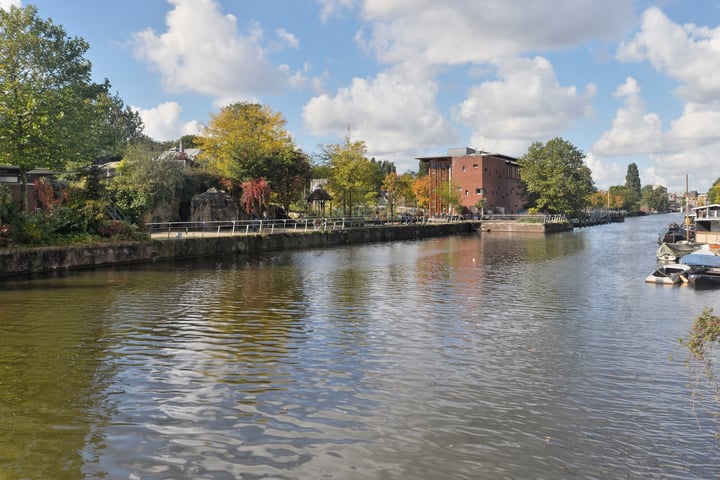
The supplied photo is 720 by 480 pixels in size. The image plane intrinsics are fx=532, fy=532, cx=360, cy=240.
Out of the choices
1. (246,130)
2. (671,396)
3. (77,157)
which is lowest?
(671,396)

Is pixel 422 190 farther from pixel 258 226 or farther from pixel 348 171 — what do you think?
pixel 258 226

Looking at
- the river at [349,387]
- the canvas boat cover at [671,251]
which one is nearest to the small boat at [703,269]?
the river at [349,387]

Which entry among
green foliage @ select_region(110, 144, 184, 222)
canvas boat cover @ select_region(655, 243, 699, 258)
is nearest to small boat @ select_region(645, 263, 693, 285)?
canvas boat cover @ select_region(655, 243, 699, 258)

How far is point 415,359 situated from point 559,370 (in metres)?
3.30

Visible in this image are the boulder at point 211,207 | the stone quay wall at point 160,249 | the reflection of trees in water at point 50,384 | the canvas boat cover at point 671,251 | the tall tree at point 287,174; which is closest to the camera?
the reflection of trees in water at point 50,384

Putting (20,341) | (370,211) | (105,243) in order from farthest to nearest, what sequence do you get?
(370,211) < (105,243) < (20,341)

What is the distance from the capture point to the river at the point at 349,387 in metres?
7.69

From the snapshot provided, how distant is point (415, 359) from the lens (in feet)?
42.3

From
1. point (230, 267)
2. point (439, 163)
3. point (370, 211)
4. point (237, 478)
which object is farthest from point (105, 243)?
point (439, 163)

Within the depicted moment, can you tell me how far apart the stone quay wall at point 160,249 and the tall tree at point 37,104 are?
534 cm

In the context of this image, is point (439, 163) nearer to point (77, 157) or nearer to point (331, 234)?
point (331, 234)

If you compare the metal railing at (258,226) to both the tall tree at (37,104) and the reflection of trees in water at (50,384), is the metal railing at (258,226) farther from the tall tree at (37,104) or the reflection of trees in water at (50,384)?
the reflection of trees in water at (50,384)

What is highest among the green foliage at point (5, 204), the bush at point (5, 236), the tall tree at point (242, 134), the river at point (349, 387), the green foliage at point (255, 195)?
the tall tree at point (242, 134)

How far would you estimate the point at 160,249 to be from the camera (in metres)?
35.5
